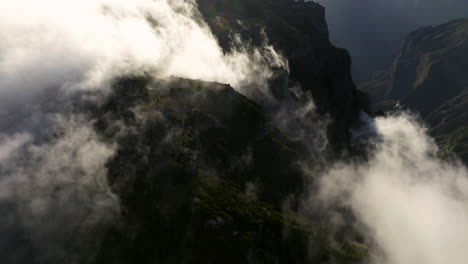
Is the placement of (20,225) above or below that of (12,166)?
below

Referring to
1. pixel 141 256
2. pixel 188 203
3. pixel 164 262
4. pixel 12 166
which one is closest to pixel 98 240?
pixel 141 256

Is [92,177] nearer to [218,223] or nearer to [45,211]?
[45,211]

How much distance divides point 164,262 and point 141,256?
1155 cm

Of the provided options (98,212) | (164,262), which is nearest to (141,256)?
(164,262)

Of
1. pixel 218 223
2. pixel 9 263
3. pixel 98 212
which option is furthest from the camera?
pixel 218 223

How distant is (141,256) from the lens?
554ft

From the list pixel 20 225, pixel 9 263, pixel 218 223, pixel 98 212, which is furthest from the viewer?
pixel 218 223

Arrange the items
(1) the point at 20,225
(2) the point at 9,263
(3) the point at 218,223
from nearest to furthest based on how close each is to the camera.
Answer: (2) the point at 9,263, (1) the point at 20,225, (3) the point at 218,223

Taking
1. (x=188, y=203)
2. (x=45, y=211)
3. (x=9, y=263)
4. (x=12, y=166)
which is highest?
(x=188, y=203)

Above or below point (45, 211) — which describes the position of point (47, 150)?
above

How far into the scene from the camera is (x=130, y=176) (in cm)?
19975

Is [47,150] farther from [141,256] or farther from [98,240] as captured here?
[141,256]

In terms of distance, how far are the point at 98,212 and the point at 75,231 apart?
47.9 feet

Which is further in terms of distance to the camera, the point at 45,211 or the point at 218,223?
the point at 218,223
